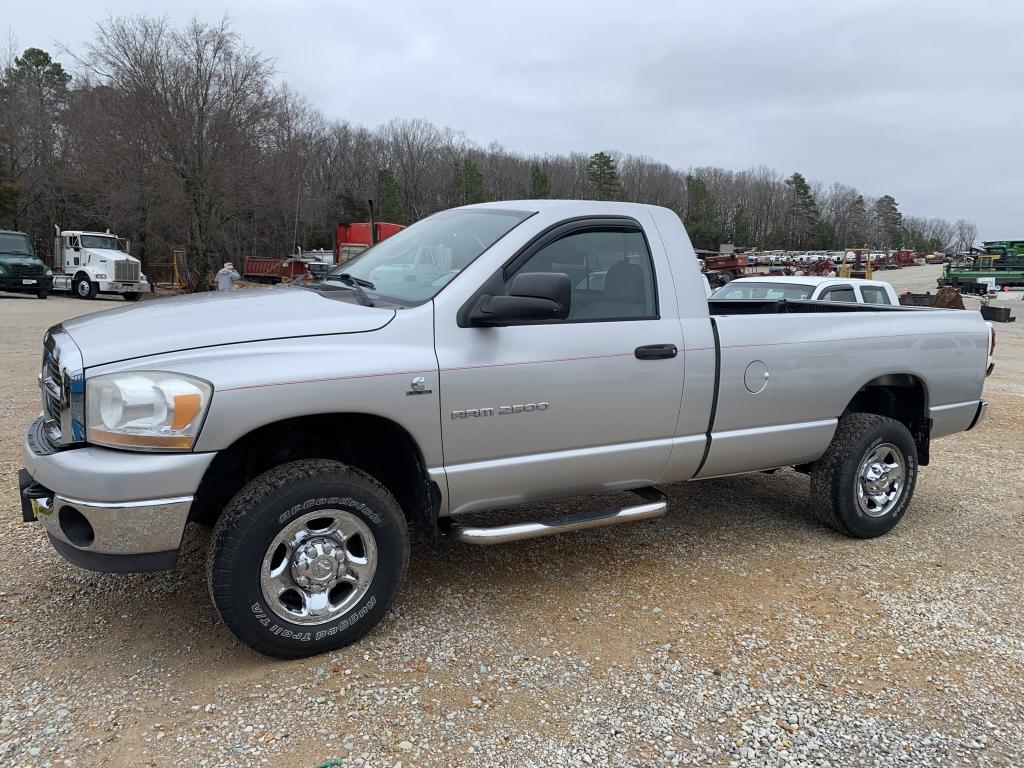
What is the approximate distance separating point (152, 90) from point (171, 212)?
15.4ft

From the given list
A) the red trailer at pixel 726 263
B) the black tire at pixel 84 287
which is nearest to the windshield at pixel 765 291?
the black tire at pixel 84 287

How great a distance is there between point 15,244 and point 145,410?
92.0ft

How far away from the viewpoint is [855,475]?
14.9 feet

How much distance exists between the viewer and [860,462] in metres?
4.55

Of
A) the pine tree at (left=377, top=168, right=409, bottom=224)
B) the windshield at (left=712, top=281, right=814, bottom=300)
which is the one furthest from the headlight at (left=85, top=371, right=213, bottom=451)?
the pine tree at (left=377, top=168, right=409, bottom=224)

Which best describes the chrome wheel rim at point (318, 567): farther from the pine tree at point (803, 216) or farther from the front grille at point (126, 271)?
the pine tree at point (803, 216)

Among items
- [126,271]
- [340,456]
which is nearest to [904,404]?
[340,456]

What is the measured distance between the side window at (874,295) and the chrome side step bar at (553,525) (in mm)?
7834

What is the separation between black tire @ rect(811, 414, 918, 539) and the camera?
4527mm

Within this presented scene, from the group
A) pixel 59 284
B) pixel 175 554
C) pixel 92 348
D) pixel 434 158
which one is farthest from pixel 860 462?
pixel 434 158

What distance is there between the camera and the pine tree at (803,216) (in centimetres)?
12000

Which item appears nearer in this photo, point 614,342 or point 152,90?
point 614,342

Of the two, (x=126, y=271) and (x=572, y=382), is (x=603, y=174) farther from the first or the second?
(x=572, y=382)

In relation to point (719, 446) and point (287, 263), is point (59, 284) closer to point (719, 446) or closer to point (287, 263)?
point (287, 263)
